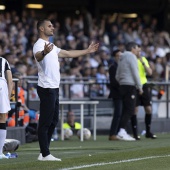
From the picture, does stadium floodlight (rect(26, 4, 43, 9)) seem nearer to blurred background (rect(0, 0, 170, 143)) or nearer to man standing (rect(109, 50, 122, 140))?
blurred background (rect(0, 0, 170, 143))

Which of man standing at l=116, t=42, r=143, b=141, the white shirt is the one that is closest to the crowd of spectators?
Result: man standing at l=116, t=42, r=143, b=141

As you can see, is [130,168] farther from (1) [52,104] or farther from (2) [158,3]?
(2) [158,3]

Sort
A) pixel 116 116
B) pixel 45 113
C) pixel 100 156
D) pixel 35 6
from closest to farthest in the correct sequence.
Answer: pixel 45 113, pixel 100 156, pixel 116 116, pixel 35 6

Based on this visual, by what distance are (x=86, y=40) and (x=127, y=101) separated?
12456 mm

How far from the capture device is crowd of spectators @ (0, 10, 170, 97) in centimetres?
2434

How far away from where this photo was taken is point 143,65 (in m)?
18.3

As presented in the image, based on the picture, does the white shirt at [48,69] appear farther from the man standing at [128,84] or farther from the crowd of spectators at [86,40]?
the crowd of spectators at [86,40]

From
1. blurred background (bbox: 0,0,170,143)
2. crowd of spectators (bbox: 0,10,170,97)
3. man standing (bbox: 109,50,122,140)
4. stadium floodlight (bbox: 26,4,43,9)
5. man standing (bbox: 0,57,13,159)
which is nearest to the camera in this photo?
man standing (bbox: 0,57,13,159)

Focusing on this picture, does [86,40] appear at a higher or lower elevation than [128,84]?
higher

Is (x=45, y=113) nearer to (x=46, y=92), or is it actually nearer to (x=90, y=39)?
(x=46, y=92)

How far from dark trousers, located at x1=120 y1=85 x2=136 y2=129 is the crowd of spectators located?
8.85ft

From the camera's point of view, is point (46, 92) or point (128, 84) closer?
point (46, 92)

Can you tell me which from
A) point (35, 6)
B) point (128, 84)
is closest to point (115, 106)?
point (128, 84)

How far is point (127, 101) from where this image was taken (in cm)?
1778
